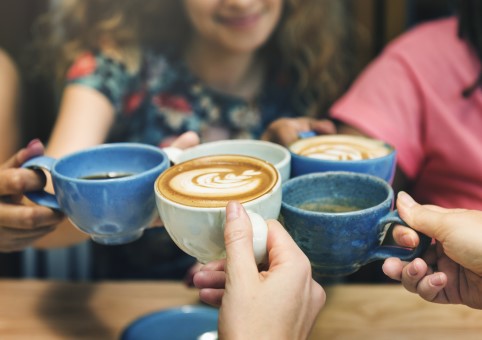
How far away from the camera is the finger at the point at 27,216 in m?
0.68

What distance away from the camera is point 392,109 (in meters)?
1.06

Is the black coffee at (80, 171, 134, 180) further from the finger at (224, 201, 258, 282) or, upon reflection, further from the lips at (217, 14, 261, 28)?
the lips at (217, 14, 261, 28)

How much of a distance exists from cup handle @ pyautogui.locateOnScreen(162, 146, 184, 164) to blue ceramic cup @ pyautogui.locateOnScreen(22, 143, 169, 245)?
17 mm

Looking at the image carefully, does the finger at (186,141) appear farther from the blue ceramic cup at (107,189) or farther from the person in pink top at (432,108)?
the person in pink top at (432,108)

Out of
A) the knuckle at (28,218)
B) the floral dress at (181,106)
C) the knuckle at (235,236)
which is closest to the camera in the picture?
the knuckle at (235,236)

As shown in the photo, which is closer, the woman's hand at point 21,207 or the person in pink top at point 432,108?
the woman's hand at point 21,207

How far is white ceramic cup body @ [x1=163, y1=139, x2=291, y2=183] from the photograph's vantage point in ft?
2.24

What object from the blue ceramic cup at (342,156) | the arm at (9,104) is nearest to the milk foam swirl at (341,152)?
the blue ceramic cup at (342,156)

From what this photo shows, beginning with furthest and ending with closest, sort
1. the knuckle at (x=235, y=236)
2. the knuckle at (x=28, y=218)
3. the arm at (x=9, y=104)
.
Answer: the arm at (x=9, y=104), the knuckle at (x=28, y=218), the knuckle at (x=235, y=236)

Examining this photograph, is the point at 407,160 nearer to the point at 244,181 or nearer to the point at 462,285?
the point at 462,285

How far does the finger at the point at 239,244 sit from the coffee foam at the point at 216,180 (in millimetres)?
31

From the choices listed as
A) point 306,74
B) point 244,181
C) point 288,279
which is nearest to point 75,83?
point 306,74

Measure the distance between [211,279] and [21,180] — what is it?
27cm

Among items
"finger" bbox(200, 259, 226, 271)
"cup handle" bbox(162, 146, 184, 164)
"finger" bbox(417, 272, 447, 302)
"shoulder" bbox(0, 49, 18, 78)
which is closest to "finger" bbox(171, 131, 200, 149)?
"cup handle" bbox(162, 146, 184, 164)
